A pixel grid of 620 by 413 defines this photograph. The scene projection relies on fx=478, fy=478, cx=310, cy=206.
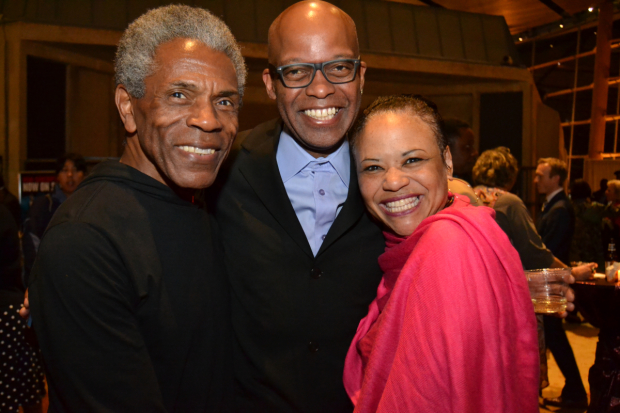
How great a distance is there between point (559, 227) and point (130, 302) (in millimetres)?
4863

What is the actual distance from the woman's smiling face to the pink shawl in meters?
0.19

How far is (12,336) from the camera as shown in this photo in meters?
3.18

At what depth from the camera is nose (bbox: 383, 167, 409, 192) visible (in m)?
1.50

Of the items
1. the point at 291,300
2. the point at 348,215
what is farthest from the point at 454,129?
the point at 291,300

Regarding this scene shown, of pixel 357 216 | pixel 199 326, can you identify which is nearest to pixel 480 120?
pixel 357 216

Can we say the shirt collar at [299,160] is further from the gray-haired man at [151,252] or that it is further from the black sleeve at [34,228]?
the black sleeve at [34,228]

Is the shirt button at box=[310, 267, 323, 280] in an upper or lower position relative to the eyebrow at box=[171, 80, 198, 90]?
lower

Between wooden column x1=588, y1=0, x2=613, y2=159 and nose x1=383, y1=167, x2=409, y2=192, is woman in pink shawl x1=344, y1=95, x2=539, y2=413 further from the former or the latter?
wooden column x1=588, y1=0, x2=613, y2=159

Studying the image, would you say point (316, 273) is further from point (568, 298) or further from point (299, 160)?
point (568, 298)

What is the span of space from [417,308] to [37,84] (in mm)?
6914

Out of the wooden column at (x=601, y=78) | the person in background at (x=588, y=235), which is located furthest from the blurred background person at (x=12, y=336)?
the wooden column at (x=601, y=78)

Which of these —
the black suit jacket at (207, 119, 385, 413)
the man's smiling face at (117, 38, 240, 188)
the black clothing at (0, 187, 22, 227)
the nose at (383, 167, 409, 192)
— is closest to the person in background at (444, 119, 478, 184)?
the black suit jacket at (207, 119, 385, 413)

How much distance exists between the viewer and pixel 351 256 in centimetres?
174

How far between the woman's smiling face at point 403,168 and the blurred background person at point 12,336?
2.68 meters
